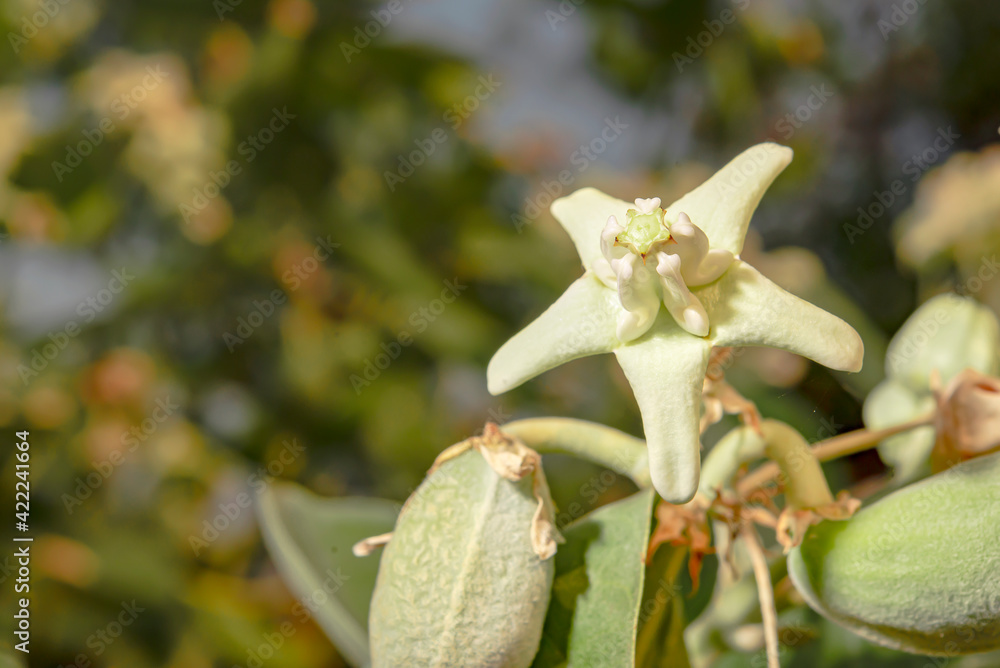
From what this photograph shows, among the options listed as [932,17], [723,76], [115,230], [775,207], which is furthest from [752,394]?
[115,230]

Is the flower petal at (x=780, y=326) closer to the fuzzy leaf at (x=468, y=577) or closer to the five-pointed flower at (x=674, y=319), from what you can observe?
the five-pointed flower at (x=674, y=319)

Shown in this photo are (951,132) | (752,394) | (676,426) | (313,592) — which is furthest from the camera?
(951,132)

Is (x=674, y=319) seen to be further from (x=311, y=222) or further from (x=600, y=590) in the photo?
(x=311, y=222)

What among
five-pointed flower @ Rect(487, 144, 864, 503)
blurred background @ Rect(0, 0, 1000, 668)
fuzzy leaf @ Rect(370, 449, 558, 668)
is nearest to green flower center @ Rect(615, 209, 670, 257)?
five-pointed flower @ Rect(487, 144, 864, 503)

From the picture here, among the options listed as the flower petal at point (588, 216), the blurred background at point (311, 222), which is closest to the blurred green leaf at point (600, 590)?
the flower petal at point (588, 216)

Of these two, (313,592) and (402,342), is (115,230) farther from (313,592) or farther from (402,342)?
(313,592)
